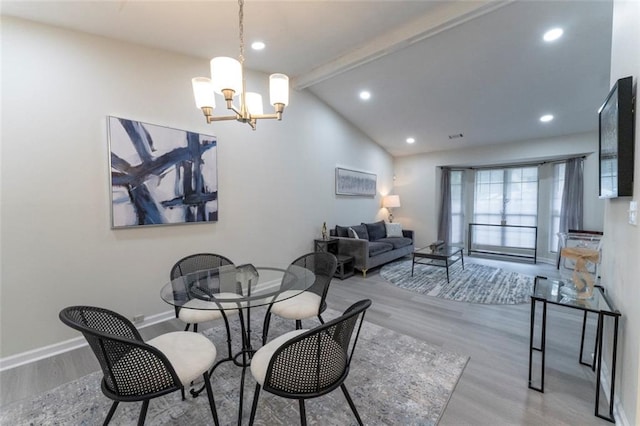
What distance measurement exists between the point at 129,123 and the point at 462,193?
6.88 meters

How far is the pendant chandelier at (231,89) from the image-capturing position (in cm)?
162

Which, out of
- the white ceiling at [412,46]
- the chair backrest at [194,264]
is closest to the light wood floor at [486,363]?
the chair backrest at [194,264]

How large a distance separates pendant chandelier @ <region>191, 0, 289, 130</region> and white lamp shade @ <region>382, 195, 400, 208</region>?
509 centimetres

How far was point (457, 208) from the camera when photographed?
6.81m

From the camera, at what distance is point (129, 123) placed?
256 centimetres

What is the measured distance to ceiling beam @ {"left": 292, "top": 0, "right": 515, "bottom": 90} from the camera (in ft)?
8.04

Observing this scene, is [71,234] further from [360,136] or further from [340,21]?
[360,136]

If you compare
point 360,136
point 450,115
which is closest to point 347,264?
point 360,136

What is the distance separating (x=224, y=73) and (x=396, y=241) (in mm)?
4772

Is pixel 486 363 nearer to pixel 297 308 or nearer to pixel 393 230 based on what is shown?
pixel 297 308

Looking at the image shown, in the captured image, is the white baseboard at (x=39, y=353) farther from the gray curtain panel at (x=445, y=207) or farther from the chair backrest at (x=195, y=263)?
the gray curtain panel at (x=445, y=207)

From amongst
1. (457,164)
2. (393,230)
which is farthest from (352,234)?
(457,164)

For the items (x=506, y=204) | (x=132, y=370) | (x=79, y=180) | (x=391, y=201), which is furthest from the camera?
(x=391, y=201)

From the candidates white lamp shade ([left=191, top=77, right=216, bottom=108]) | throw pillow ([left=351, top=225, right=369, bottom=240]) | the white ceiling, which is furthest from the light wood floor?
the white ceiling
